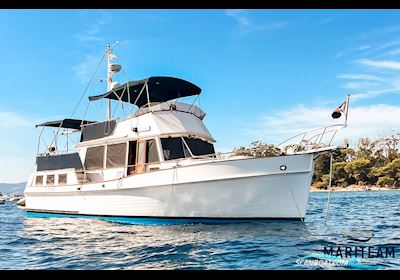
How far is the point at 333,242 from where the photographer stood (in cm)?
850

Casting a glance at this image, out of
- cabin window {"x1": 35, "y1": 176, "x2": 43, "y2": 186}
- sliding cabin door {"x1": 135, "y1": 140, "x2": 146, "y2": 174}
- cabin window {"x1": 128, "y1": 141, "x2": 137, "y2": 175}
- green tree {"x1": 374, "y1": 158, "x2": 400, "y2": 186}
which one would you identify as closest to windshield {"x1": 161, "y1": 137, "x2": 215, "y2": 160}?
sliding cabin door {"x1": 135, "y1": 140, "x2": 146, "y2": 174}

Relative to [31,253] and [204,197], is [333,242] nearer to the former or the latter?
[204,197]

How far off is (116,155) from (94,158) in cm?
159

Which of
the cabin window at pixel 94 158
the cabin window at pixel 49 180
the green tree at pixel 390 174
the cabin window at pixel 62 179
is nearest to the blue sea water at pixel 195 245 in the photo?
the cabin window at pixel 94 158

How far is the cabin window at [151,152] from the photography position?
45.8 ft

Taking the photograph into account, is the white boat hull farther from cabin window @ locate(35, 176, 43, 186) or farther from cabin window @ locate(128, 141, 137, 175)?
cabin window @ locate(35, 176, 43, 186)

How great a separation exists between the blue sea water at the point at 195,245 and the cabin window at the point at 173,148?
270cm

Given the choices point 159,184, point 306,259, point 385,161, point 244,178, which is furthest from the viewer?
point 385,161

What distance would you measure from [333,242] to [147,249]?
13.9ft

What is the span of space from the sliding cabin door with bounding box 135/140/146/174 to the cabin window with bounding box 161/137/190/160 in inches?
34.7

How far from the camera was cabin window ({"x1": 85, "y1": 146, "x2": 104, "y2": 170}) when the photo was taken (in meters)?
16.1

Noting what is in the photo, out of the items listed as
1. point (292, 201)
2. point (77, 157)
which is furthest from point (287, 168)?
point (77, 157)

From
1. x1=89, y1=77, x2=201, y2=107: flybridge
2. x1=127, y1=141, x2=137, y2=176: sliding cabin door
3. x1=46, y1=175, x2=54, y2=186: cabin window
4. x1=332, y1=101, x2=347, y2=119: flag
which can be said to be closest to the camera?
x1=332, y1=101, x2=347, y2=119: flag

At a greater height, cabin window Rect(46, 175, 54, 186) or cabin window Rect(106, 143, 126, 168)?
cabin window Rect(106, 143, 126, 168)
